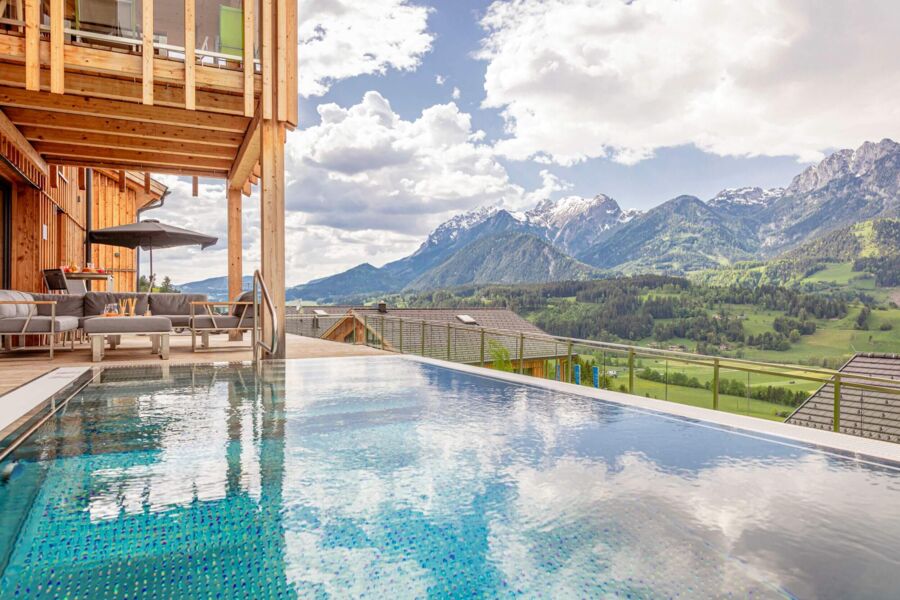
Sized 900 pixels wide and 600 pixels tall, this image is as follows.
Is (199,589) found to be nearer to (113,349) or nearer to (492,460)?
(492,460)

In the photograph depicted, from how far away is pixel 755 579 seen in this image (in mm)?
1499

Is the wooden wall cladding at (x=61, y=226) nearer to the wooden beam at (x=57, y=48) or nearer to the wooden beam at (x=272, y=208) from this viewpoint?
the wooden beam at (x=57, y=48)

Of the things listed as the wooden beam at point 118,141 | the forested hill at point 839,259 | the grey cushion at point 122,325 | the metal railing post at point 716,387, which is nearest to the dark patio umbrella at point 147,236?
the wooden beam at point 118,141

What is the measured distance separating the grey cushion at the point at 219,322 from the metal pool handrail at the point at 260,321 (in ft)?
3.54

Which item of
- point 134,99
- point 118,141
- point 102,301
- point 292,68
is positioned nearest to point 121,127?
point 118,141

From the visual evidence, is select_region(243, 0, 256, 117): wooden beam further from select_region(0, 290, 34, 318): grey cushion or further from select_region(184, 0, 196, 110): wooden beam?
select_region(0, 290, 34, 318): grey cushion

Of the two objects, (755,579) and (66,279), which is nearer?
(755,579)

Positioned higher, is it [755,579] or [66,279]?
[66,279]

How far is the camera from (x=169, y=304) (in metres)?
8.43

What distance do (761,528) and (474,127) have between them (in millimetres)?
178686

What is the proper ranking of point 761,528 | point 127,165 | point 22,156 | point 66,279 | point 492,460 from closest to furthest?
point 761,528 < point 492,460 < point 22,156 < point 66,279 < point 127,165

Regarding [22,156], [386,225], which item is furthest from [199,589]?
[386,225]

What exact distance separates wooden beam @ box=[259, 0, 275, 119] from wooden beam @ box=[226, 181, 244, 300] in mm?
4164

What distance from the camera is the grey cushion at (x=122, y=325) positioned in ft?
19.8
